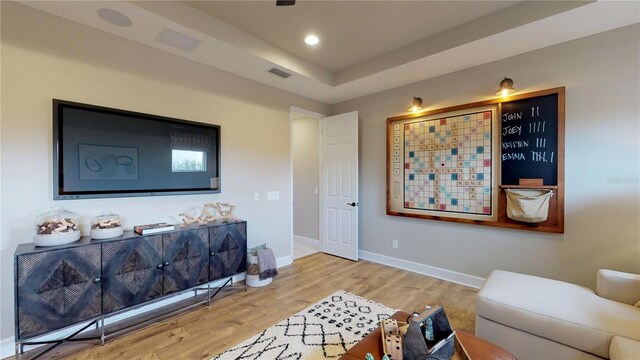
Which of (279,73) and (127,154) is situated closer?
(127,154)

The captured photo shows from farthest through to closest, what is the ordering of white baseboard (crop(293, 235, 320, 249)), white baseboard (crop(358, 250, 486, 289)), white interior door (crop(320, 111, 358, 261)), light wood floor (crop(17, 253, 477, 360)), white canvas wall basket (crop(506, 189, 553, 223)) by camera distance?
1. white baseboard (crop(293, 235, 320, 249))
2. white interior door (crop(320, 111, 358, 261))
3. white baseboard (crop(358, 250, 486, 289))
4. white canvas wall basket (crop(506, 189, 553, 223))
5. light wood floor (crop(17, 253, 477, 360))

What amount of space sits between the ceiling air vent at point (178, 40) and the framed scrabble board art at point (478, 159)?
8.86 feet

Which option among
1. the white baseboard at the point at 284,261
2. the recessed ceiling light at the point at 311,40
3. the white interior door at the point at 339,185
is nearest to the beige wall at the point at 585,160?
the white interior door at the point at 339,185

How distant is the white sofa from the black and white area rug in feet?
3.06

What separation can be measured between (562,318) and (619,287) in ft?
2.11

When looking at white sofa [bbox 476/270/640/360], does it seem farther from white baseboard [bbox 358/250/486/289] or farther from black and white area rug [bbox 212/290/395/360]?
white baseboard [bbox 358/250/486/289]

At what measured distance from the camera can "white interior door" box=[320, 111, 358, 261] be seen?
4133 millimetres

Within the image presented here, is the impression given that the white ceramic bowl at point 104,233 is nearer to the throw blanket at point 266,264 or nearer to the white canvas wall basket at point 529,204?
the throw blanket at point 266,264

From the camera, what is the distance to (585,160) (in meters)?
2.47

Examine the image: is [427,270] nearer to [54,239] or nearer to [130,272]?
[130,272]

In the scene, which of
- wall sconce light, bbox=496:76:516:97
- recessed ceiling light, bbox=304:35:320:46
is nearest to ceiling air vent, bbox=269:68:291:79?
recessed ceiling light, bbox=304:35:320:46

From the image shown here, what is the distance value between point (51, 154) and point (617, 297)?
14.6 ft

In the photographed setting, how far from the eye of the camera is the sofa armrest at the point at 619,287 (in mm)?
1784

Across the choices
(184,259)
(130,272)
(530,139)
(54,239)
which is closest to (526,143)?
(530,139)
